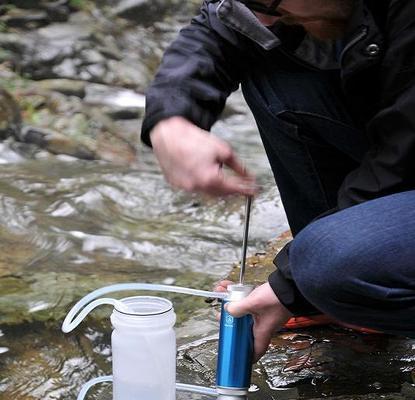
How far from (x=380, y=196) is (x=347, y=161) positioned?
15.3 inches

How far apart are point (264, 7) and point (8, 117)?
437cm

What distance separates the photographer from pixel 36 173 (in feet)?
14.2

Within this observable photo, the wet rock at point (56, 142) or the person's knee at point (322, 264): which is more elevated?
the person's knee at point (322, 264)

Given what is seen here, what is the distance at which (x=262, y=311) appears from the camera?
143 cm

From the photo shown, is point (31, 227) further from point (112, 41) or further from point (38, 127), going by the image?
point (112, 41)

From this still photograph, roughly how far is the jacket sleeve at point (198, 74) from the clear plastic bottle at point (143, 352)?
39cm

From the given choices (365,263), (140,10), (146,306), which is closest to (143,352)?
(146,306)

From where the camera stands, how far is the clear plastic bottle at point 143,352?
142 cm

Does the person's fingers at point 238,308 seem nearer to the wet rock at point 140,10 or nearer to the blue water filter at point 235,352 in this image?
the blue water filter at point 235,352

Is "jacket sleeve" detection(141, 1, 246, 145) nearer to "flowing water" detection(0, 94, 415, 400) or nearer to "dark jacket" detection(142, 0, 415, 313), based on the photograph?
"dark jacket" detection(142, 0, 415, 313)

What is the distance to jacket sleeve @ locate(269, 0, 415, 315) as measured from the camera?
49.3 inches

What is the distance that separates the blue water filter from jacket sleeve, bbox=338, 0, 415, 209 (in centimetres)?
31

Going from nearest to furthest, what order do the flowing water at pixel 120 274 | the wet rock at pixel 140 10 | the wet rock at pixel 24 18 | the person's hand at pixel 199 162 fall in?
the person's hand at pixel 199 162 → the flowing water at pixel 120 274 → the wet rock at pixel 24 18 → the wet rock at pixel 140 10

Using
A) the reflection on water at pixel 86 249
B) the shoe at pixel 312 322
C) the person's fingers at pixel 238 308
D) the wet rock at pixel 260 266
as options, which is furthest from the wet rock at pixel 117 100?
the person's fingers at pixel 238 308
